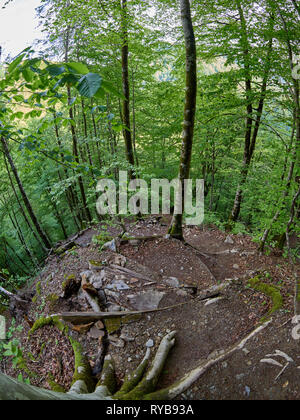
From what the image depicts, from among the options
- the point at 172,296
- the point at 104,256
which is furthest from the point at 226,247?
the point at 104,256

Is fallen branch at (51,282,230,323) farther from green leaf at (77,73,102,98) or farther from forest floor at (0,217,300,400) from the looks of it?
green leaf at (77,73,102,98)

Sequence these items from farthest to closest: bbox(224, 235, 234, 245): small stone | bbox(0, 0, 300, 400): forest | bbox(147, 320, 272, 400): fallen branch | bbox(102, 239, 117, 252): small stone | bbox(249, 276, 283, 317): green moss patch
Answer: bbox(224, 235, 234, 245): small stone
bbox(102, 239, 117, 252): small stone
bbox(249, 276, 283, 317): green moss patch
bbox(147, 320, 272, 400): fallen branch
bbox(0, 0, 300, 400): forest

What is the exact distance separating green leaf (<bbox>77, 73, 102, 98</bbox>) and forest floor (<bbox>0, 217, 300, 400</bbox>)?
3385 mm

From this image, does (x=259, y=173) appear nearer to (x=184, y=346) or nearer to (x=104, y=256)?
(x=104, y=256)

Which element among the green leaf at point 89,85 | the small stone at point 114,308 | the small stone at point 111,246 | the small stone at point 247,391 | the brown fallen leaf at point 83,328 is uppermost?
the green leaf at point 89,85

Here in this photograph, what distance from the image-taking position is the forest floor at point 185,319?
282cm

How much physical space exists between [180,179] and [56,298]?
4.47 m

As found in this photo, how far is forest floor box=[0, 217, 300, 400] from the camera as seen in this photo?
282cm

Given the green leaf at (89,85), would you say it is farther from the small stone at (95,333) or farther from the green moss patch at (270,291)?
the small stone at (95,333)

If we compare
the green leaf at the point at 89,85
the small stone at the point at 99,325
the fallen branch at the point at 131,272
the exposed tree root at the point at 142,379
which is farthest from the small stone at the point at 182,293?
the green leaf at the point at 89,85

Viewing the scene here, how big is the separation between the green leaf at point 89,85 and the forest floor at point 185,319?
338cm

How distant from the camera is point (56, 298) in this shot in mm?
5539

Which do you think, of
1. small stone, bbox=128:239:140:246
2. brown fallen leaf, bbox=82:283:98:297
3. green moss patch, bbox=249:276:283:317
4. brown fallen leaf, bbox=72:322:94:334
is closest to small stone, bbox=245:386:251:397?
green moss patch, bbox=249:276:283:317

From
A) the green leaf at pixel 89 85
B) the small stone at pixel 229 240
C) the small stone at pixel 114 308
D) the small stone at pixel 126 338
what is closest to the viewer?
the green leaf at pixel 89 85
